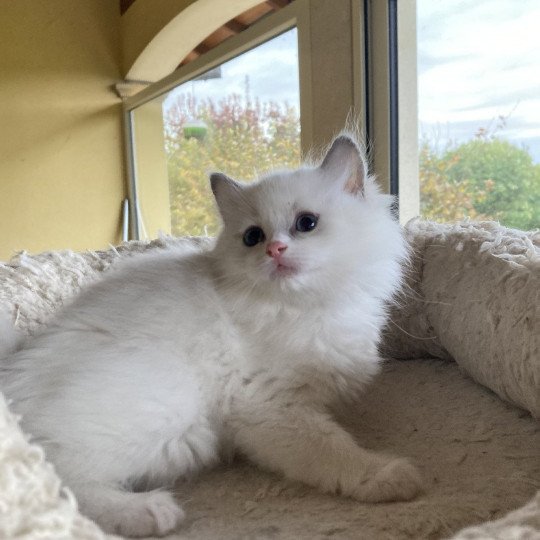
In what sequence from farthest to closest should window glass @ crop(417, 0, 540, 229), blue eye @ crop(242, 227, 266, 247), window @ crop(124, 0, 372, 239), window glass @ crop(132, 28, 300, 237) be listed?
window glass @ crop(132, 28, 300, 237) → window @ crop(124, 0, 372, 239) → window glass @ crop(417, 0, 540, 229) → blue eye @ crop(242, 227, 266, 247)

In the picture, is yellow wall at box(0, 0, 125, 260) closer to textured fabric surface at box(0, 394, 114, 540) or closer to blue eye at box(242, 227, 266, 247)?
blue eye at box(242, 227, 266, 247)

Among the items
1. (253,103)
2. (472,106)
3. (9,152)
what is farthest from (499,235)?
(9,152)

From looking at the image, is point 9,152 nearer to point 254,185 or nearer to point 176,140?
point 176,140

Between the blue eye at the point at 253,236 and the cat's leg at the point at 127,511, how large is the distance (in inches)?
20.4

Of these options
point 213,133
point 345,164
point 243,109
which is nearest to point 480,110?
point 345,164

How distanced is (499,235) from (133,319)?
32.6 inches

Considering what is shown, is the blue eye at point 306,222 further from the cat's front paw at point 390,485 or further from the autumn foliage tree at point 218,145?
the autumn foliage tree at point 218,145

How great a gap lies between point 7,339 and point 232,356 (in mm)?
448

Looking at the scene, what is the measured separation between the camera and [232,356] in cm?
109

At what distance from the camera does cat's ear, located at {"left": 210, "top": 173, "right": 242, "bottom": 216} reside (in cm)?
126

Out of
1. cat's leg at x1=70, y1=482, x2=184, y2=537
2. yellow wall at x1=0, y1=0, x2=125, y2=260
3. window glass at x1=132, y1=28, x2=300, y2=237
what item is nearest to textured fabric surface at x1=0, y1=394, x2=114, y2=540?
cat's leg at x1=70, y1=482, x2=184, y2=537

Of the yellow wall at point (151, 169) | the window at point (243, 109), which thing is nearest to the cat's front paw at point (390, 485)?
the window at point (243, 109)

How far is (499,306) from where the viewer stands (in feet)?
3.81

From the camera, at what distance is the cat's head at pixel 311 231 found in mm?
1085
